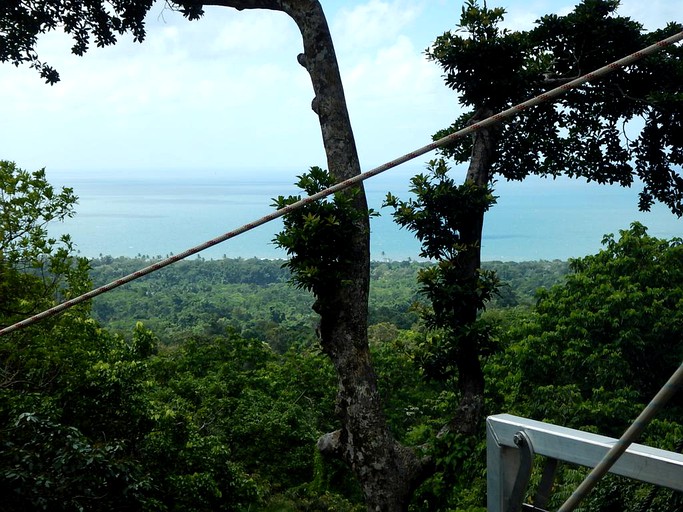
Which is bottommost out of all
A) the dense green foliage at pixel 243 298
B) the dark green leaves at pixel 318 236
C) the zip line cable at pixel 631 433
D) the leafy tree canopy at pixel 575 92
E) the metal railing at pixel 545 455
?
the dense green foliage at pixel 243 298

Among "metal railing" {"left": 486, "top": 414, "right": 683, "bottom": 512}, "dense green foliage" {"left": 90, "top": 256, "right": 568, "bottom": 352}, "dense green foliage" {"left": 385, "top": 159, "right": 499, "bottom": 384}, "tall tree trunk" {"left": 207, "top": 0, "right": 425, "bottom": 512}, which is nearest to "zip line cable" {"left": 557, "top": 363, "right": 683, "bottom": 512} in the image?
"metal railing" {"left": 486, "top": 414, "right": 683, "bottom": 512}

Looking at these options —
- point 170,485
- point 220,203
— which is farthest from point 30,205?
point 220,203

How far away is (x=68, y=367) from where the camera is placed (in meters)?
5.92

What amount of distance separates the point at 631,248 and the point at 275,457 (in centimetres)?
499

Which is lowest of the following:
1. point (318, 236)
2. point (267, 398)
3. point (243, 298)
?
point (267, 398)

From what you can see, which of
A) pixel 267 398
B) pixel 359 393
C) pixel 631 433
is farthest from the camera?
pixel 267 398

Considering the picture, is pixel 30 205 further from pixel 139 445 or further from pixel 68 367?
pixel 139 445

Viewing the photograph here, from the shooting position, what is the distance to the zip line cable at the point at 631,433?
2.87ft

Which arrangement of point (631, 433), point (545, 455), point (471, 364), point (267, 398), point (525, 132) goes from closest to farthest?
point (631, 433), point (545, 455), point (471, 364), point (525, 132), point (267, 398)

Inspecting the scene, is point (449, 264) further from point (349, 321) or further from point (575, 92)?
point (575, 92)

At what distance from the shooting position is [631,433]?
93cm

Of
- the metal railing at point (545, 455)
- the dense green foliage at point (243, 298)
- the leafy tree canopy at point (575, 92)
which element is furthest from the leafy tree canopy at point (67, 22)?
the dense green foliage at point (243, 298)

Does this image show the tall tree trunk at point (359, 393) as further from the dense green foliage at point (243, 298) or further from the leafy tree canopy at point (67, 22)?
the dense green foliage at point (243, 298)

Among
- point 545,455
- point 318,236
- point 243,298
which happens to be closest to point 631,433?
point 545,455
